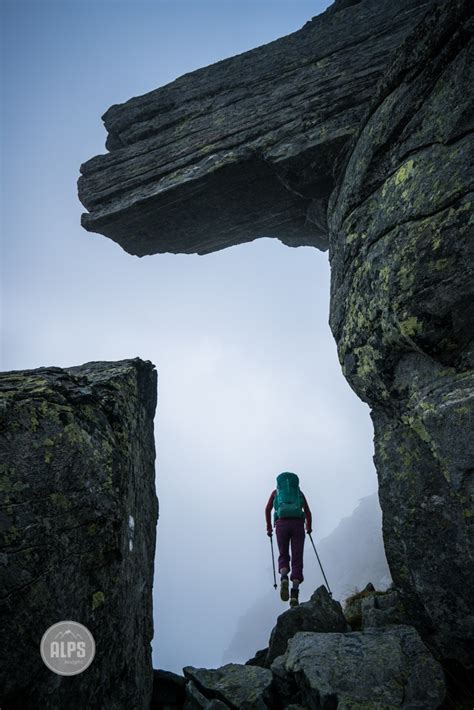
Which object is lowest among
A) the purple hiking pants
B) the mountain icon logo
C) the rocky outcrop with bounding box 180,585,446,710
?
the rocky outcrop with bounding box 180,585,446,710

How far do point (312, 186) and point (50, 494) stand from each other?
9.94 metres

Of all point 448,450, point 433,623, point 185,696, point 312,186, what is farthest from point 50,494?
point 312,186

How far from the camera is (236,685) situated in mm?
6035

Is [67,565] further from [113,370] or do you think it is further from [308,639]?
[308,639]

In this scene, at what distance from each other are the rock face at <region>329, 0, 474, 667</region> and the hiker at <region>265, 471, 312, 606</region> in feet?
12.3

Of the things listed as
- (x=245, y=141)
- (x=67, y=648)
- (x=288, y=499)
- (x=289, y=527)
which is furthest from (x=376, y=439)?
(x=245, y=141)

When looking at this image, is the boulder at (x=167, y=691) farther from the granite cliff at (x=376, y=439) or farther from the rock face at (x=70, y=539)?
the rock face at (x=70, y=539)

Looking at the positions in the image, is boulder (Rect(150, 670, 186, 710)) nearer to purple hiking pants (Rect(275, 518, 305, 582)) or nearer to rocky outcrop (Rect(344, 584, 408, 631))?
rocky outcrop (Rect(344, 584, 408, 631))

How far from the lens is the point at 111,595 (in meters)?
4.95

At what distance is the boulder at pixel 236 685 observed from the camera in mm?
5617

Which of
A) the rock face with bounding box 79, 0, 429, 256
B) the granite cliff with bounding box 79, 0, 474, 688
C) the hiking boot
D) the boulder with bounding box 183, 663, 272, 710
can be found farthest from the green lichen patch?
the rock face with bounding box 79, 0, 429, 256

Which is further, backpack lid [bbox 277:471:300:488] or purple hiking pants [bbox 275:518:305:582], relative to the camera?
backpack lid [bbox 277:471:300:488]

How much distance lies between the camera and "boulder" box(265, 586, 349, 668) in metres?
7.38

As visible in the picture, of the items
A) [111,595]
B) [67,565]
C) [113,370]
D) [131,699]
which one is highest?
[113,370]
